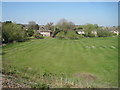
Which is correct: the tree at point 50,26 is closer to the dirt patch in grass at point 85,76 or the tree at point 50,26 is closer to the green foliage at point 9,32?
the green foliage at point 9,32

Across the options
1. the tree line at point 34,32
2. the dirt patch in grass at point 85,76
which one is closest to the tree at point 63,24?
the tree line at point 34,32

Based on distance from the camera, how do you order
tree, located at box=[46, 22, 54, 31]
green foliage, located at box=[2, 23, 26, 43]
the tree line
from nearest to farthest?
green foliage, located at box=[2, 23, 26, 43] < the tree line < tree, located at box=[46, 22, 54, 31]

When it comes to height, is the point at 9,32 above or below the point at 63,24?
below

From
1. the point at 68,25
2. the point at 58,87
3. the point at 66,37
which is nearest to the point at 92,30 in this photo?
the point at 68,25

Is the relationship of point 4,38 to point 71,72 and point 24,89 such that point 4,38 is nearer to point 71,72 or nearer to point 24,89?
point 71,72

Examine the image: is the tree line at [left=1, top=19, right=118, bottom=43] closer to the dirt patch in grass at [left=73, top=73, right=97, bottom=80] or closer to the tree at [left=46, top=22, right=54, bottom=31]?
the tree at [left=46, top=22, right=54, bottom=31]

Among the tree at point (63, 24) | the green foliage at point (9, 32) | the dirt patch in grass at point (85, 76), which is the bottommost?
the dirt patch in grass at point (85, 76)

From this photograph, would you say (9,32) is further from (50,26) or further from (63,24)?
(50,26)

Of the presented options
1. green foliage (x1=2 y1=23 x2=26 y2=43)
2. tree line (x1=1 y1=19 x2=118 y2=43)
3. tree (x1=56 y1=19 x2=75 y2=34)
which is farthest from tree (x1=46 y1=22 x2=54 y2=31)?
green foliage (x1=2 y1=23 x2=26 y2=43)

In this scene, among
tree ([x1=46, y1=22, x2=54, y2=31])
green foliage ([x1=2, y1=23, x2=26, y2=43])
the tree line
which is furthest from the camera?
tree ([x1=46, y1=22, x2=54, y2=31])

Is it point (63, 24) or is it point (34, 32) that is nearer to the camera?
point (34, 32)

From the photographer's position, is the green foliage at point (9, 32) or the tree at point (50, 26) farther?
the tree at point (50, 26)

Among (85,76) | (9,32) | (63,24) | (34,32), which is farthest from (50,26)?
(85,76)

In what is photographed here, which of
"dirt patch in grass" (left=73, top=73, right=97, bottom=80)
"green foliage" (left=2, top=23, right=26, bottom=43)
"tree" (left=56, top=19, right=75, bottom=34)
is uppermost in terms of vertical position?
"tree" (left=56, top=19, right=75, bottom=34)
